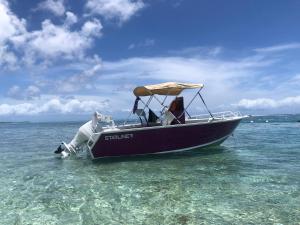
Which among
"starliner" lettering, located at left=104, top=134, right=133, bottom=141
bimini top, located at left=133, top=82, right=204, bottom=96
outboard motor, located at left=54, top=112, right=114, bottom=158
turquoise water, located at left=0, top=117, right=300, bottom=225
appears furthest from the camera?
bimini top, located at left=133, top=82, right=204, bottom=96

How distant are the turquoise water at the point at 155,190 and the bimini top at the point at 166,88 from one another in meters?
3.09

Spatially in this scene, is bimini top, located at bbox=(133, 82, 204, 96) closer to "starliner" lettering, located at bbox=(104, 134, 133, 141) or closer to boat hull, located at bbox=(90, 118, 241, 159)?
boat hull, located at bbox=(90, 118, 241, 159)

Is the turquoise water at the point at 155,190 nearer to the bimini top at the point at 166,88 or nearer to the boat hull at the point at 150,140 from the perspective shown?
the boat hull at the point at 150,140

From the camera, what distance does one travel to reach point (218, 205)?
908 cm

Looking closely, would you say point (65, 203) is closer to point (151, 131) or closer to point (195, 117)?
point (151, 131)

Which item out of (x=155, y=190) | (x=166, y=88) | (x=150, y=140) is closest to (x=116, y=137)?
(x=150, y=140)

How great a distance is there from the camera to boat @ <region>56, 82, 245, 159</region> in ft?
54.2

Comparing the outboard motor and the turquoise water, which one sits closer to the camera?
the turquoise water

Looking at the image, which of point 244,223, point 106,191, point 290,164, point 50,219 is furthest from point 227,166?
point 50,219

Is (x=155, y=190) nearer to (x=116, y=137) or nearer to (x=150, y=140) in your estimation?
(x=116, y=137)

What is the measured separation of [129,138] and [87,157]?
9.87 ft

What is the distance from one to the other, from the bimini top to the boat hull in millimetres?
1836

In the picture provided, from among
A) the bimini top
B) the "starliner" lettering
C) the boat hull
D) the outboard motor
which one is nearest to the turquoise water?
the boat hull

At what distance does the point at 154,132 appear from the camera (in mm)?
16672
